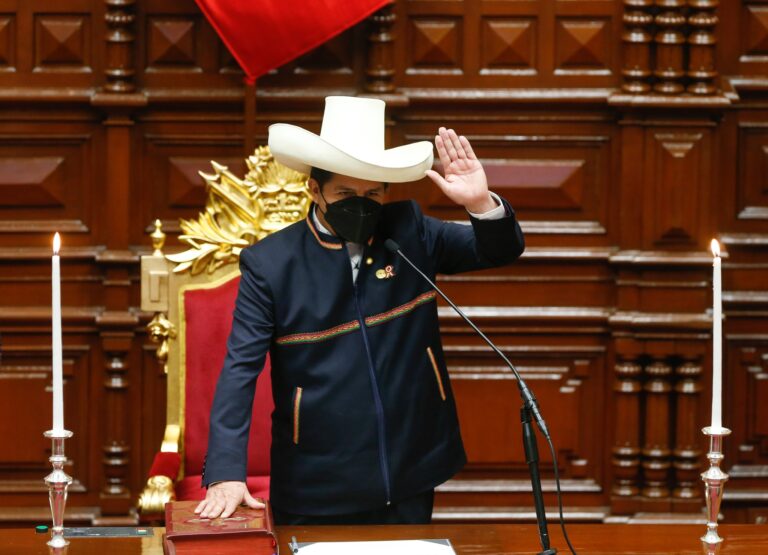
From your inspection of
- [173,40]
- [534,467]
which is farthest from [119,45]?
→ [534,467]

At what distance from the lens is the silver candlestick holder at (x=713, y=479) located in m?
2.13

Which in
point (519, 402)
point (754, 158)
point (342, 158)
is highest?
point (754, 158)

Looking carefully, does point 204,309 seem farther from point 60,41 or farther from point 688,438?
point 688,438

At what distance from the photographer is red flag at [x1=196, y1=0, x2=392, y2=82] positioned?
4.07 metres

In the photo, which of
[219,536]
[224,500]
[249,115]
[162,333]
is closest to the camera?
[219,536]

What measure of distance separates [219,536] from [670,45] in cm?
273

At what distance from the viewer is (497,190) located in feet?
14.3

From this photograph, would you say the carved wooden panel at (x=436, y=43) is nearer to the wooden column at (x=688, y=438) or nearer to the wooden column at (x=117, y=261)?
the wooden column at (x=117, y=261)

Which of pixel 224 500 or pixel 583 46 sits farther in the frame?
pixel 583 46

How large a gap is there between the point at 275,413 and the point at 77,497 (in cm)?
190

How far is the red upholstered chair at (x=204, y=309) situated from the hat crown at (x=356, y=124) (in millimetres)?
602

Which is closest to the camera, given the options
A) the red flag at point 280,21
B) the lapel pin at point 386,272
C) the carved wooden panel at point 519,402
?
the lapel pin at point 386,272

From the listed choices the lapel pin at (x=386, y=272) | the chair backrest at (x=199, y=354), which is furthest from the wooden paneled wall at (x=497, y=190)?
the lapel pin at (x=386, y=272)

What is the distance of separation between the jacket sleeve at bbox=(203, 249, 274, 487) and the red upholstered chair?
58 centimetres
